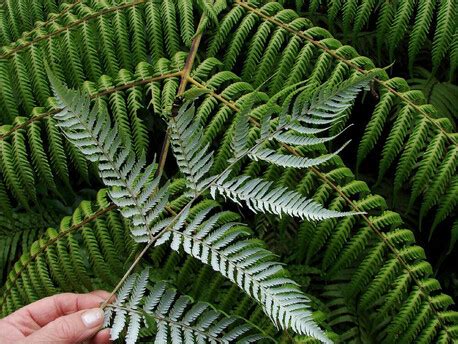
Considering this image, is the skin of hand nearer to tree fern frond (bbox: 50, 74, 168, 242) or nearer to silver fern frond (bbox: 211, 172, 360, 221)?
tree fern frond (bbox: 50, 74, 168, 242)

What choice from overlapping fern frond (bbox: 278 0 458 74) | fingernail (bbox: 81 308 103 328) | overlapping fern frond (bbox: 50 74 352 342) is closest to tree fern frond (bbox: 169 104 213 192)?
overlapping fern frond (bbox: 50 74 352 342)

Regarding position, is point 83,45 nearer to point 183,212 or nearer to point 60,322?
point 183,212

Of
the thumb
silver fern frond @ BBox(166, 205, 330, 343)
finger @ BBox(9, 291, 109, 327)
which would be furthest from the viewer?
finger @ BBox(9, 291, 109, 327)

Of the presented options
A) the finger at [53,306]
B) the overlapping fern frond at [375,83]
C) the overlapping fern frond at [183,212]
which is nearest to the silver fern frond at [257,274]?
the overlapping fern frond at [183,212]

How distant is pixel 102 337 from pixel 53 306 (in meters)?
0.25

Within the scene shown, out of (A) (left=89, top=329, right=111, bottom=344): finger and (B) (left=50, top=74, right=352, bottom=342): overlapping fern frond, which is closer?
(B) (left=50, top=74, right=352, bottom=342): overlapping fern frond

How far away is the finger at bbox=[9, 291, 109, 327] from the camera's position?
55.8 inches

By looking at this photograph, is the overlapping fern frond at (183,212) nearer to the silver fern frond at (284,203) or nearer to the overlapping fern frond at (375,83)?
the silver fern frond at (284,203)

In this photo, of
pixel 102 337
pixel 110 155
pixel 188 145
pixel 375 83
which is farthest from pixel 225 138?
pixel 102 337

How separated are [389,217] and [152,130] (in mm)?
1005

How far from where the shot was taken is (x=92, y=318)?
1.21 m

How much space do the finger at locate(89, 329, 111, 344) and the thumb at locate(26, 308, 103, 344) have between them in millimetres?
37

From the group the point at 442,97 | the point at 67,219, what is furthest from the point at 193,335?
the point at 442,97

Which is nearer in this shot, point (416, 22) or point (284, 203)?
point (284, 203)
